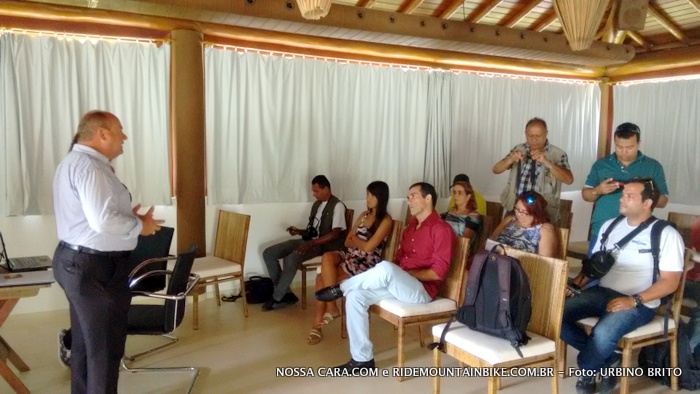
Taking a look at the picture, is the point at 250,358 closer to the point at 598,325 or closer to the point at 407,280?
the point at 407,280

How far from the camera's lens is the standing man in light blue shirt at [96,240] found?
6.97 ft

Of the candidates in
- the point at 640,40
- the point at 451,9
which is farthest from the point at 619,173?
the point at 640,40

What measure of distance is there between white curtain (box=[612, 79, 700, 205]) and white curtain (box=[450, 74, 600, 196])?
0.52 meters

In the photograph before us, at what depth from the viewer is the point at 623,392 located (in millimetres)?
2607

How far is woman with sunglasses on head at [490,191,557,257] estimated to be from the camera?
3.01m

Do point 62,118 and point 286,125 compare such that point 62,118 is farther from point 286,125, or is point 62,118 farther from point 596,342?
point 596,342

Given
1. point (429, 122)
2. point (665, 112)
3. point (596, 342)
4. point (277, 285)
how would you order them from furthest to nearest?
1. point (665, 112)
2. point (429, 122)
3. point (277, 285)
4. point (596, 342)

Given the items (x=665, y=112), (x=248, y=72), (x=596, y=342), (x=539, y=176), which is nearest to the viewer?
(x=596, y=342)

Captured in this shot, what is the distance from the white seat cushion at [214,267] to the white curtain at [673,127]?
4704mm

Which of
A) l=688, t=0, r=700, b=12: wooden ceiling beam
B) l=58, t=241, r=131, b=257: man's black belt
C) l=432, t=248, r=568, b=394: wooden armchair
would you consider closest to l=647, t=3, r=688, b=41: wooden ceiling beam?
l=688, t=0, r=700, b=12: wooden ceiling beam

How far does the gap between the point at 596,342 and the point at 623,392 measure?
0.99 ft

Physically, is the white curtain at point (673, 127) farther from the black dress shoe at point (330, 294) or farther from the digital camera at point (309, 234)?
the black dress shoe at point (330, 294)

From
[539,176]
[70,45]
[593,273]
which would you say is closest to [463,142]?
[539,176]

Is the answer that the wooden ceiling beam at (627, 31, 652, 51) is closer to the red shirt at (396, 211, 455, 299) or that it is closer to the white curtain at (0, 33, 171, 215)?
the red shirt at (396, 211, 455, 299)
